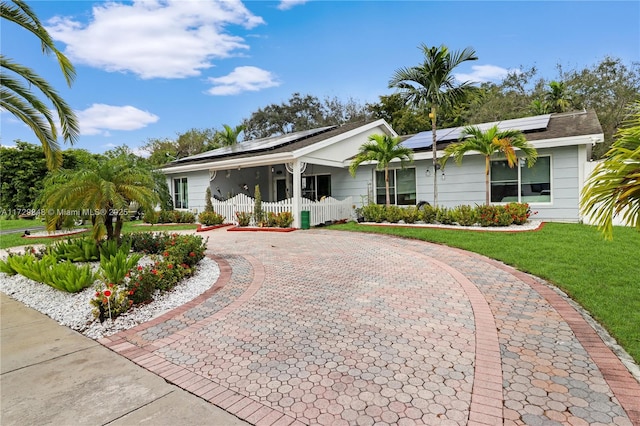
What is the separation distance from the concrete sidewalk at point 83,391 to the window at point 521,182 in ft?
42.3

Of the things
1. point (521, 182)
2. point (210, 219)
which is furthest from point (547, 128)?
point (210, 219)

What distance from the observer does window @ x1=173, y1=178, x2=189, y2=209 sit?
18.5 metres

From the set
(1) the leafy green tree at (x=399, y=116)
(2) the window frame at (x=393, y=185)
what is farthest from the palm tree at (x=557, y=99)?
(2) the window frame at (x=393, y=185)

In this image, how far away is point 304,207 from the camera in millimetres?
13578

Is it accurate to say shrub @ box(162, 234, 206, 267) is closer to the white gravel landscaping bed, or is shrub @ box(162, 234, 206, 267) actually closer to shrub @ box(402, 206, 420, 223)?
the white gravel landscaping bed

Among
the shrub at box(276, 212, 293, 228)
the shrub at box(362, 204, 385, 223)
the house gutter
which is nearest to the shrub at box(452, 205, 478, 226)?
the shrub at box(362, 204, 385, 223)

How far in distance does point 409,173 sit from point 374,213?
283 cm

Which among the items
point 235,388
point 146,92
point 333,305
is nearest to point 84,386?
point 235,388

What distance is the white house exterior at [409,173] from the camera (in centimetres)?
1161

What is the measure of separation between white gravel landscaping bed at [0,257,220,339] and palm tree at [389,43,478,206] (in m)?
9.90

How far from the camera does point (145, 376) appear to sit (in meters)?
3.10

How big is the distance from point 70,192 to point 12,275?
2894mm

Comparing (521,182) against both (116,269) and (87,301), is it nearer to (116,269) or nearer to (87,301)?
(116,269)

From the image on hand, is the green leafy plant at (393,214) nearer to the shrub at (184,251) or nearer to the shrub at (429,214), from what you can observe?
the shrub at (429,214)
